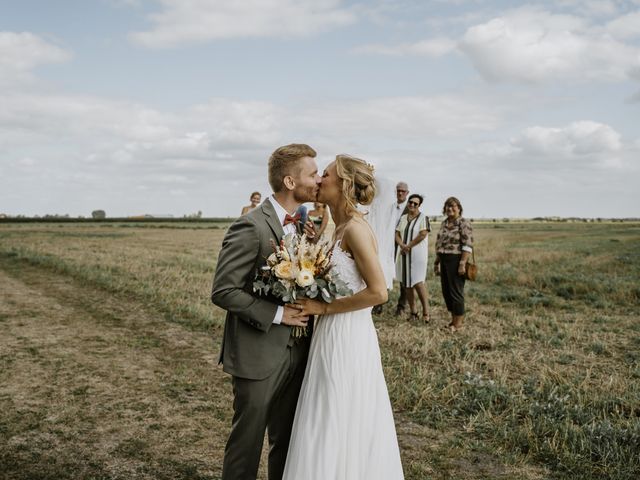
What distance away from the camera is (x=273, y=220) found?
3443mm

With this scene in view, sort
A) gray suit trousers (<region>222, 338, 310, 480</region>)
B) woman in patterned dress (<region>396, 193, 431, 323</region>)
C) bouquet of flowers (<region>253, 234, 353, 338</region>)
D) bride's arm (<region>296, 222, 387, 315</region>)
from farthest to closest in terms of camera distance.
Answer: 1. woman in patterned dress (<region>396, 193, 431, 323</region>)
2. bride's arm (<region>296, 222, 387, 315</region>)
3. gray suit trousers (<region>222, 338, 310, 480</region>)
4. bouquet of flowers (<region>253, 234, 353, 338</region>)

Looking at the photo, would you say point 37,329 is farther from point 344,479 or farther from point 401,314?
point 344,479

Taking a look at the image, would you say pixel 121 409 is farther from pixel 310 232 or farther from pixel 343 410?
pixel 310 232

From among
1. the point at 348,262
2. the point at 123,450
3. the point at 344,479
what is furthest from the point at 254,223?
the point at 123,450

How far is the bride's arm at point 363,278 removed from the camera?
3.54 meters

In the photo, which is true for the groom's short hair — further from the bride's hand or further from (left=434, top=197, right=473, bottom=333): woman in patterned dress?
(left=434, top=197, right=473, bottom=333): woman in patterned dress

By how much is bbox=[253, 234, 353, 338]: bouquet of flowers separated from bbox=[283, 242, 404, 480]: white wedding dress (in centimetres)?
29

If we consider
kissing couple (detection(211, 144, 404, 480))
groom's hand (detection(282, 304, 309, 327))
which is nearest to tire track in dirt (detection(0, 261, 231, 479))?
kissing couple (detection(211, 144, 404, 480))

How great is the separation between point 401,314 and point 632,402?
223 inches

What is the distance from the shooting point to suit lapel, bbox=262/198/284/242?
342cm

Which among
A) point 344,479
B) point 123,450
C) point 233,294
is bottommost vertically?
point 123,450

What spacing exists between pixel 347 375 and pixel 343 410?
8.5 inches

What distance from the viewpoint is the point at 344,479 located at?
3.46 meters

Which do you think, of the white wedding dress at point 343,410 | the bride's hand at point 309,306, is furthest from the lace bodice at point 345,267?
the bride's hand at point 309,306
